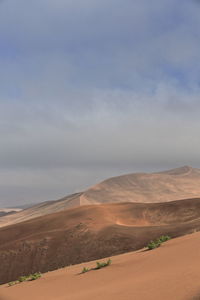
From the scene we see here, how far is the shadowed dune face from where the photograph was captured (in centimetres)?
2472

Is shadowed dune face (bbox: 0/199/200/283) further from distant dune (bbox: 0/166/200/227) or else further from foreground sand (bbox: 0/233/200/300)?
distant dune (bbox: 0/166/200/227)

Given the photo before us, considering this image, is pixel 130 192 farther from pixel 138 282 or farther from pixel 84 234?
pixel 138 282

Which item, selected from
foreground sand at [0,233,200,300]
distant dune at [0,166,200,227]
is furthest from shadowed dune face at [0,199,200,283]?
distant dune at [0,166,200,227]

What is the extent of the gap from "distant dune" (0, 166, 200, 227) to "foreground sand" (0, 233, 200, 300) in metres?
91.2

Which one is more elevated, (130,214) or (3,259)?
(130,214)

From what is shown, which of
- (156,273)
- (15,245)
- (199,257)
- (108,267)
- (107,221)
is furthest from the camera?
(107,221)

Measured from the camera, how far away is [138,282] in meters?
7.98

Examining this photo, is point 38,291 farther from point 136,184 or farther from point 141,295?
point 136,184

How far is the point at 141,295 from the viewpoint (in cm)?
675

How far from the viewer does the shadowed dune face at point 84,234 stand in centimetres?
2472

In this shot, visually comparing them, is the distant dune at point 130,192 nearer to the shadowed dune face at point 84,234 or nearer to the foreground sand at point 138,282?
the shadowed dune face at point 84,234

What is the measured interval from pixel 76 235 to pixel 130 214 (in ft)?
33.4

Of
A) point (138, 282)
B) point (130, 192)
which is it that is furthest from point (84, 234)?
point (130, 192)

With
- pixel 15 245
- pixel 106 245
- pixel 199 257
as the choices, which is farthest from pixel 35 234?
pixel 199 257
